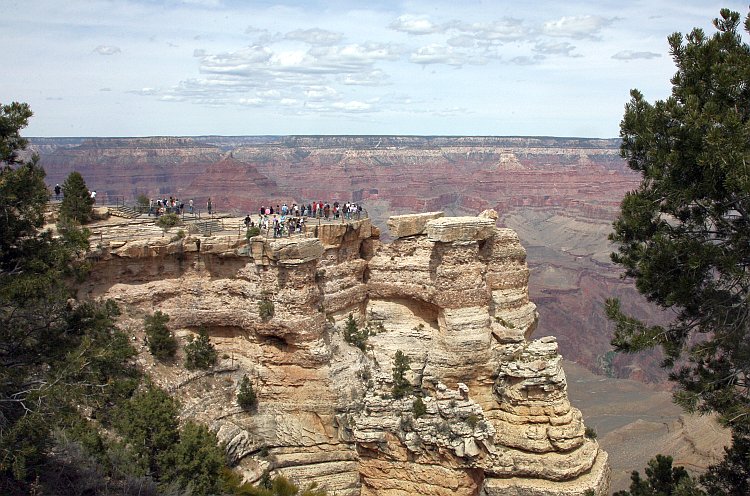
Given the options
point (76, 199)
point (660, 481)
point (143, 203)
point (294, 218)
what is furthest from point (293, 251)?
point (660, 481)

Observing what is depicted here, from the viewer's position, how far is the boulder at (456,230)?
2838 centimetres

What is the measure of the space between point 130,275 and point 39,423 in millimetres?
14277

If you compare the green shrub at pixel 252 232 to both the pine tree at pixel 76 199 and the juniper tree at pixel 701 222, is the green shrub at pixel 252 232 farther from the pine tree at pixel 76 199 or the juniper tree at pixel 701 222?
the juniper tree at pixel 701 222

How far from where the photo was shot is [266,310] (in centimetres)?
2800

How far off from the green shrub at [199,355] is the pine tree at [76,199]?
843 centimetres

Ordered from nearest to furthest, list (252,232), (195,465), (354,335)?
1. (195,465)
2. (252,232)
3. (354,335)

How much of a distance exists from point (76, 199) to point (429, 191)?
160m

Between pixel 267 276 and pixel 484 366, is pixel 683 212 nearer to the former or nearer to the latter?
pixel 484 366

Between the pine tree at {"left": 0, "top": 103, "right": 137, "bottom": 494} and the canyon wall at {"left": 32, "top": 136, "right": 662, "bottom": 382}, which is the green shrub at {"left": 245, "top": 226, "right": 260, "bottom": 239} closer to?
the pine tree at {"left": 0, "top": 103, "right": 137, "bottom": 494}

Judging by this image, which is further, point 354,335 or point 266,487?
point 354,335

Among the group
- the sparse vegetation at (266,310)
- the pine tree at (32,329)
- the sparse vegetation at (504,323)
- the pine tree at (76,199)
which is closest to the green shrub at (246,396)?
the sparse vegetation at (266,310)

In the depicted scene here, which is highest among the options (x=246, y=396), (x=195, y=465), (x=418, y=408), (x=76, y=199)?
(x=76, y=199)

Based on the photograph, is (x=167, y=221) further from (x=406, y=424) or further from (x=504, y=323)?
(x=504, y=323)

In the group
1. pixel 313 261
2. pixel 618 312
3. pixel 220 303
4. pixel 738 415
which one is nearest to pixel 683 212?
pixel 618 312
